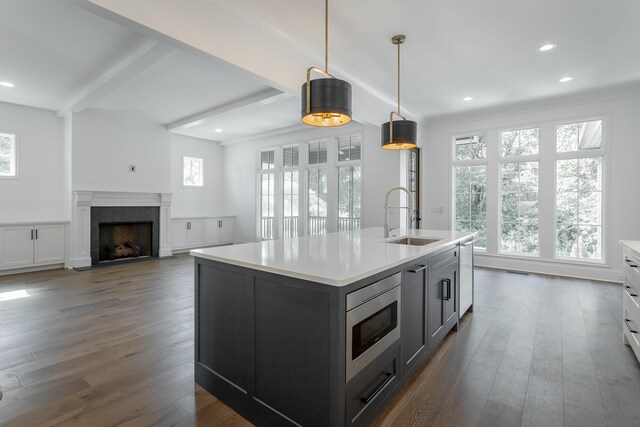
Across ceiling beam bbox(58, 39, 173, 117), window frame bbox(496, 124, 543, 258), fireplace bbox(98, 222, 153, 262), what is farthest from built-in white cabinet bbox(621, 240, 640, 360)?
fireplace bbox(98, 222, 153, 262)

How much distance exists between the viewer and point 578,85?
4.68 meters

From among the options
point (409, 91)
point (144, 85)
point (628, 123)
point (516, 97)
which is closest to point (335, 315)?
point (409, 91)

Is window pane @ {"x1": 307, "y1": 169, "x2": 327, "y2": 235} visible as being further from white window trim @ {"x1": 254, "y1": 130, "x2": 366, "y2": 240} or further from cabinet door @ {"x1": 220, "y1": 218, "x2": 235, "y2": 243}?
cabinet door @ {"x1": 220, "y1": 218, "x2": 235, "y2": 243}

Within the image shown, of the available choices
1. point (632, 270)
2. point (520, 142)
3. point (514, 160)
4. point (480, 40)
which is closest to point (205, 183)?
point (480, 40)

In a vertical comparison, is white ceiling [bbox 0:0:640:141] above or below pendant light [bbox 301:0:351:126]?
above

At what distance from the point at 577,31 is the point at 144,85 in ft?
18.2

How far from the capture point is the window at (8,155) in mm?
5492

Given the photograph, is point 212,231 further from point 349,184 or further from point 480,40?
point 480,40

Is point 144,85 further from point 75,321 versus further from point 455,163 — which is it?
point 455,163

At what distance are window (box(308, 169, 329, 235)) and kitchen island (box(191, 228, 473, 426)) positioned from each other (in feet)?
15.4

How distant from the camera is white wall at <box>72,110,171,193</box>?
5.84 metres

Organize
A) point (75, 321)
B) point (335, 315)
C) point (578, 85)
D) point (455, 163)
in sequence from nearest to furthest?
point (335, 315) → point (75, 321) → point (578, 85) → point (455, 163)

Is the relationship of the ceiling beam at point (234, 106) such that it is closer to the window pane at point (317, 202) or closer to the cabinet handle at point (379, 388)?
the window pane at point (317, 202)

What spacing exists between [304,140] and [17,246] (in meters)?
5.58
